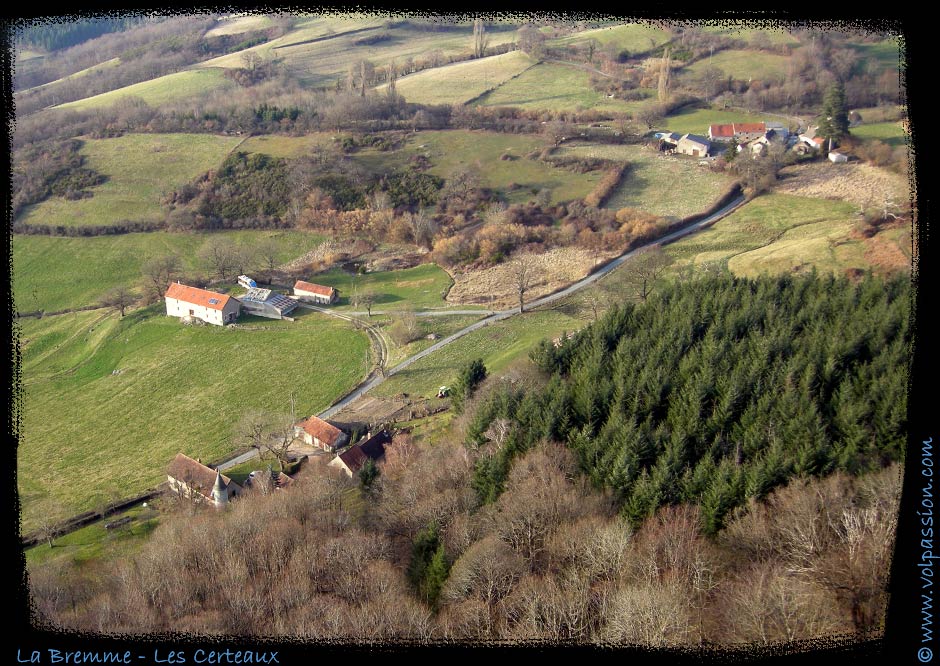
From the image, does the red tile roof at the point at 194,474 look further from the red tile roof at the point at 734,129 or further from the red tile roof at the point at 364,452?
the red tile roof at the point at 734,129

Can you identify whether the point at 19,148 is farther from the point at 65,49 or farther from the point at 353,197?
the point at 65,49

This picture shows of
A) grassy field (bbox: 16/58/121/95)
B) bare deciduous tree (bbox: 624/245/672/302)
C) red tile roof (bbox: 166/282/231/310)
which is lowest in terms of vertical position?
red tile roof (bbox: 166/282/231/310)

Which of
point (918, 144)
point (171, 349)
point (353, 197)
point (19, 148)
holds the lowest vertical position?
point (171, 349)

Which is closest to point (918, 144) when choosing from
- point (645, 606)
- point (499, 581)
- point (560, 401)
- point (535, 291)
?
point (645, 606)

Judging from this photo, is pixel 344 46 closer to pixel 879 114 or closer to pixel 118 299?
pixel 118 299

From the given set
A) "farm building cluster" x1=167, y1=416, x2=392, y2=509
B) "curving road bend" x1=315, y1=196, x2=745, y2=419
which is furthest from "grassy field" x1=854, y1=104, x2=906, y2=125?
"farm building cluster" x1=167, y1=416, x2=392, y2=509

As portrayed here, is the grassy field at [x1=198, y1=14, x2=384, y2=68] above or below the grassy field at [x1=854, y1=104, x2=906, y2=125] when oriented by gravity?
above

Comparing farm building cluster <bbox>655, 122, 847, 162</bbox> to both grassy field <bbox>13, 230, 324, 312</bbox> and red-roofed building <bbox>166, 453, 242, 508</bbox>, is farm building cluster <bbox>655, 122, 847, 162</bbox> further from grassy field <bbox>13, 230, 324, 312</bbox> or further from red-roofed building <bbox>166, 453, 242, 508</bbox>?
red-roofed building <bbox>166, 453, 242, 508</bbox>
